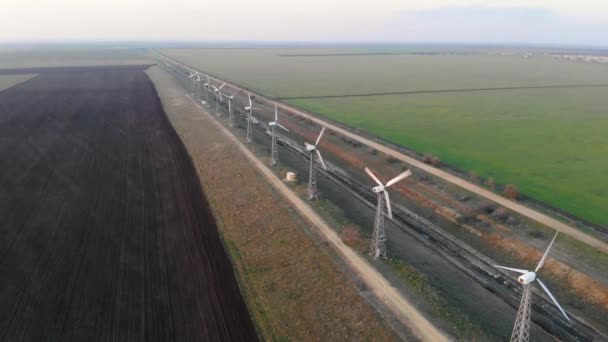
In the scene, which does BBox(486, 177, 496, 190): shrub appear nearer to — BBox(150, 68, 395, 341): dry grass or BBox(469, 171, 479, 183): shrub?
BBox(469, 171, 479, 183): shrub

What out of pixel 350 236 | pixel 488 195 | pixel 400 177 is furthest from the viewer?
pixel 488 195

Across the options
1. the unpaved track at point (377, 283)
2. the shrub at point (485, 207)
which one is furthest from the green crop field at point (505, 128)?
the unpaved track at point (377, 283)

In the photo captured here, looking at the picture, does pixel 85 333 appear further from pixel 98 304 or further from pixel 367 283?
pixel 367 283

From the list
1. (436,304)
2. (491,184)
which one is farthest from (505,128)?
(436,304)

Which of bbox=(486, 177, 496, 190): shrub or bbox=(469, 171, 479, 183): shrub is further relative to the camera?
bbox=(469, 171, 479, 183): shrub

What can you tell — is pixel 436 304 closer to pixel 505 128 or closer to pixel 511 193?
pixel 511 193

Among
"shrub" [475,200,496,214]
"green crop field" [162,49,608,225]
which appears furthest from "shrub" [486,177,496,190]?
"shrub" [475,200,496,214]
